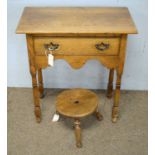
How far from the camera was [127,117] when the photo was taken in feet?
6.36

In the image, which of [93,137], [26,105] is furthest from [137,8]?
[26,105]

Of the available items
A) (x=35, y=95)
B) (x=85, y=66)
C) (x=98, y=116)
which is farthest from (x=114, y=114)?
(x=35, y=95)

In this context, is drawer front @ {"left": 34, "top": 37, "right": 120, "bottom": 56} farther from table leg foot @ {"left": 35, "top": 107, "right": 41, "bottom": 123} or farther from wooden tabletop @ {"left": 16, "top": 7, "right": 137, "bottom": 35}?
table leg foot @ {"left": 35, "top": 107, "right": 41, "bottom": 123}

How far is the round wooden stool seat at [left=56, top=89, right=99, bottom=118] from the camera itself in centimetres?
167

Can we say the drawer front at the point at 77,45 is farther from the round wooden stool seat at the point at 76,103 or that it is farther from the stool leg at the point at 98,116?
the stool leg at the point at 98,116

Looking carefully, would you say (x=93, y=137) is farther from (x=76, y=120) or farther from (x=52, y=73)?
(x=52, y=73)

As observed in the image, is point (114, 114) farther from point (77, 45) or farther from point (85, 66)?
point (77, 45)

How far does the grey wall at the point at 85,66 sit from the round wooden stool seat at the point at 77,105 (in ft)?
0.85

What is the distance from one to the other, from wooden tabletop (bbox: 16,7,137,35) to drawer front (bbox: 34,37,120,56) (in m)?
0.07

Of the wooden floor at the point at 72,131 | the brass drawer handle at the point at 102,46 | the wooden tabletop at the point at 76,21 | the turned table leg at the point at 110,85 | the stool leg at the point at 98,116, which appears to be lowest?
the wooden floor at the point at 72,131

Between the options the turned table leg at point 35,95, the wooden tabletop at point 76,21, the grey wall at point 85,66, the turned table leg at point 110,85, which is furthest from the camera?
the turned table leg at point 110,85

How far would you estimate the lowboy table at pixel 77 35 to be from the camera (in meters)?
1.46

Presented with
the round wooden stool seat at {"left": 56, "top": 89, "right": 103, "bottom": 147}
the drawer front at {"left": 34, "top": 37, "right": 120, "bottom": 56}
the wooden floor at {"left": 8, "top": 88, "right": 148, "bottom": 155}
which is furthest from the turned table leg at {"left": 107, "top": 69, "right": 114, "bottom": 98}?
the drawer front at {"left": 34, "top": 37, "right": 120, "bottom": 56}

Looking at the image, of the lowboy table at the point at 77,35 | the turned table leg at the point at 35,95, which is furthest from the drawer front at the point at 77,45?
the turned table leg at the point at 35,95
